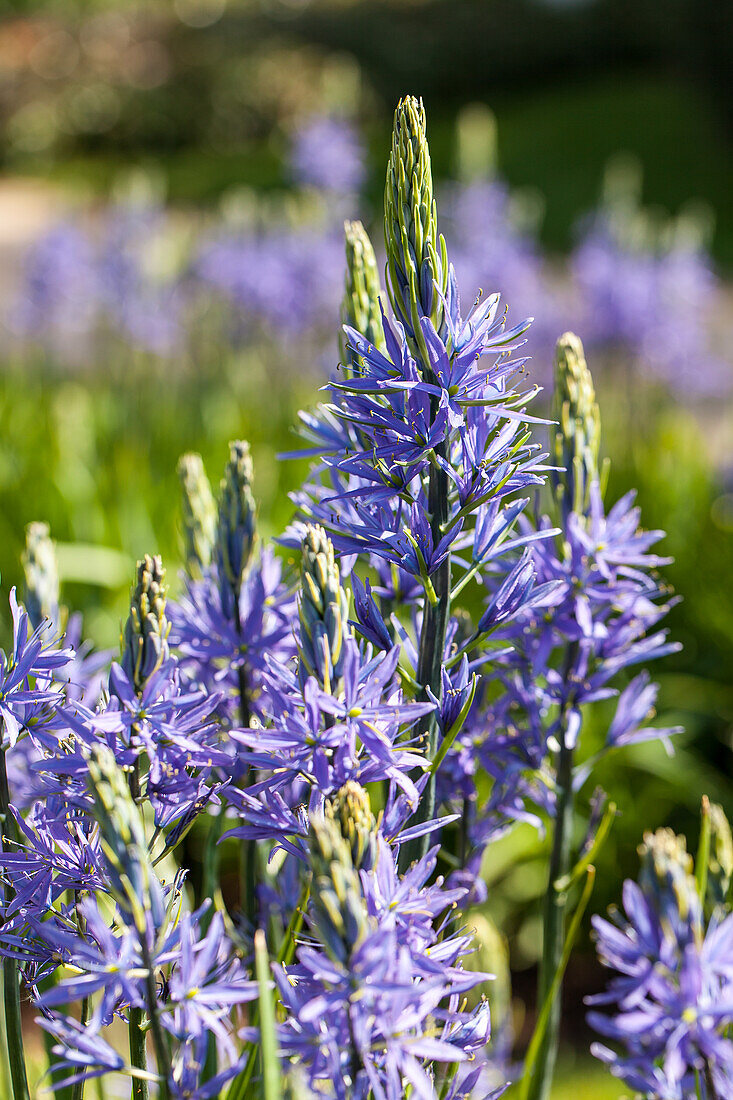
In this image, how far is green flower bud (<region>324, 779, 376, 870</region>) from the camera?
949mm

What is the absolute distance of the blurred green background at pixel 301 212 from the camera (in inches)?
148

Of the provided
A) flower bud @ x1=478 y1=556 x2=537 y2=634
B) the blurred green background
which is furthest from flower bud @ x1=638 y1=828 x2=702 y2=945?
the blurred green background

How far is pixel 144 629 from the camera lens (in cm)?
116

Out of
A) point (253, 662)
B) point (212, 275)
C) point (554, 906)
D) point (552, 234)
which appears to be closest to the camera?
point (253, 662)

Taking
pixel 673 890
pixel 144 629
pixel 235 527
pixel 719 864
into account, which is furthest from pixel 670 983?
pixel 235 527

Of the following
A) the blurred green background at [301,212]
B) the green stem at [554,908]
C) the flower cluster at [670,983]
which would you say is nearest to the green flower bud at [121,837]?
A: the flower cluster at [670,983]

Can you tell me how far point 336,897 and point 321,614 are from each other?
11.3 inches

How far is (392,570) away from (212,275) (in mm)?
5000

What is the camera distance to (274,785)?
3.52ft

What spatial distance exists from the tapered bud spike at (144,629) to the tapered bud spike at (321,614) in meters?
0.17

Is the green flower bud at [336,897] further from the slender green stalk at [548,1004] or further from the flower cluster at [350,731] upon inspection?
the slender green stalk at [548,1004]

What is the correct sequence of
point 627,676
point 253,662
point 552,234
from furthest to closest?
1. point 552,234
2. point 627,676
3. point 253,662

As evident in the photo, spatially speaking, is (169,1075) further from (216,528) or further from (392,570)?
(216,528)

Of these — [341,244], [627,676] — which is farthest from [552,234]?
[627,676]
